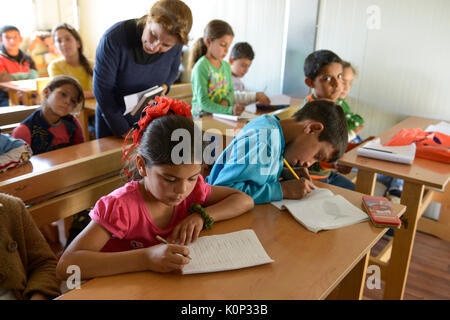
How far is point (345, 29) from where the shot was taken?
10.8 feet

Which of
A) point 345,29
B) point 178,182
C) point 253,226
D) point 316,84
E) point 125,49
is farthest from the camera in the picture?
point 345,29

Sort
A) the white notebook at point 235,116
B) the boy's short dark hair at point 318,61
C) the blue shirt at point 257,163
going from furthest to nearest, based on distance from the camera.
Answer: the white notebook at point 235,116 < the boy's short dark hair at point 318,61 < the blue shirt at point 257,163

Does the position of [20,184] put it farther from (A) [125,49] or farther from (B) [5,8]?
(B) [5,8]

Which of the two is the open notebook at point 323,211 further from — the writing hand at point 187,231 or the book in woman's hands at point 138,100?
the book in woman's hands at point 138,100

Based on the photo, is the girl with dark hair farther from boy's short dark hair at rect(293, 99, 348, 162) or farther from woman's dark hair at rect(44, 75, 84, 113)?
boy's short dark hair at rect(293, 99, 348, 162)

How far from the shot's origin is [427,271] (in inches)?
92.6

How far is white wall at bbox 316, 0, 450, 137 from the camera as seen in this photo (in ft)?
9.65

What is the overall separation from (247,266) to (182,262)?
174 millimetres

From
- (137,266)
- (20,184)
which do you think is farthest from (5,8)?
(137,266)

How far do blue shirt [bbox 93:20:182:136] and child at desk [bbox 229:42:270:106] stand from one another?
4.04 feet

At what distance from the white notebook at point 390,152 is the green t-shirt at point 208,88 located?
100cm

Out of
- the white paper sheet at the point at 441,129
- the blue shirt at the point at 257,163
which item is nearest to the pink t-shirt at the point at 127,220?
the blue shirt at the point at 257,163

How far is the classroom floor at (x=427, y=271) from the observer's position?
2117 millimetres

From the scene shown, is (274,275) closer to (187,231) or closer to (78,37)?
(187,231)
